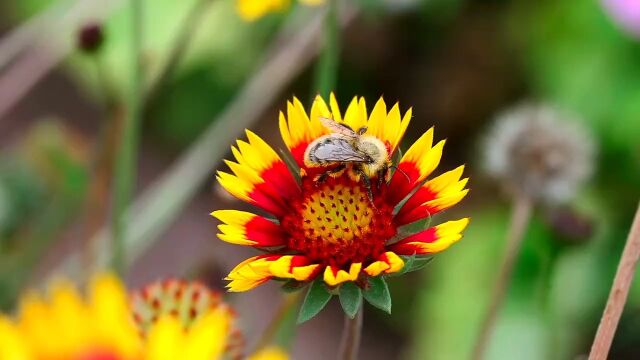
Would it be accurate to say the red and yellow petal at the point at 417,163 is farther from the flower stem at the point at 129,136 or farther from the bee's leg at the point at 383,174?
the flower stem at the point at 129,136

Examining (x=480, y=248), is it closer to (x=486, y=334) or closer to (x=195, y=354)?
(x=486, y=334)

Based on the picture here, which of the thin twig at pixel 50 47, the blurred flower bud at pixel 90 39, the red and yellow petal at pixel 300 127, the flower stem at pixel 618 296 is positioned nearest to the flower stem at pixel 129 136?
the blurred flower bud at pixel 90 39

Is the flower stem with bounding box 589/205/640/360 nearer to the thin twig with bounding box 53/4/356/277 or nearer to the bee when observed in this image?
the bee

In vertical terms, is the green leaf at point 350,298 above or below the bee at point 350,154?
below

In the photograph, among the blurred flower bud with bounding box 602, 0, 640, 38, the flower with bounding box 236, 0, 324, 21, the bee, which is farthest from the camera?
the blurred flower bud with bounding box 602, 0, 640, 38

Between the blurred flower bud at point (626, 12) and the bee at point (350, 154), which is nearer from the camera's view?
the bee at point (350, 154)

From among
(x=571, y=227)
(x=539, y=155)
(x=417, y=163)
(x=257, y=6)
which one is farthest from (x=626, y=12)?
(x=417, y=163)

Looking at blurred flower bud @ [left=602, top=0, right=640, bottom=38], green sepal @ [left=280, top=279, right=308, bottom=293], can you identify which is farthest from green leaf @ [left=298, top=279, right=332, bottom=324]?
blurred flower bud @ [left=602, top=0, right=640, bottom=38]
